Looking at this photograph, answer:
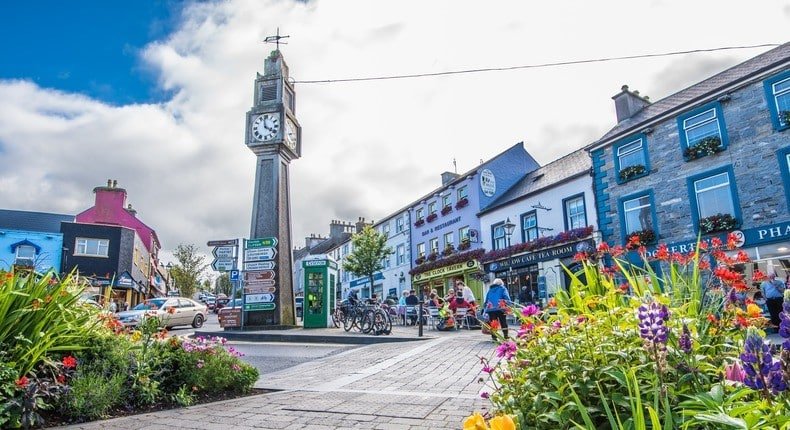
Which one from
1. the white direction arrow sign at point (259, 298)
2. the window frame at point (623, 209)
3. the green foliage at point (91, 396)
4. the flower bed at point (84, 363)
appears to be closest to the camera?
the flower bed at point (84, 363)

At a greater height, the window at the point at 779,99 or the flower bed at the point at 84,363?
the window at the point at 779,99

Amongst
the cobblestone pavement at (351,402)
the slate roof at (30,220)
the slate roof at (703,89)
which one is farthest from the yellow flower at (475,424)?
the slate roof at (30,220)

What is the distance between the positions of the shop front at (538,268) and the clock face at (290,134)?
11805 millimetres

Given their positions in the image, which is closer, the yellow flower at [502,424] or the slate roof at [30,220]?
the yellow flower at [502,424]

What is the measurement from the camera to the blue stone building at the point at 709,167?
46.5ft

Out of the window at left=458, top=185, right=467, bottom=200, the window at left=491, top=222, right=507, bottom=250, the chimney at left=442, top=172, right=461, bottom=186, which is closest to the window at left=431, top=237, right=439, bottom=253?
the window at left=458, top=185, right=467, bottom=200

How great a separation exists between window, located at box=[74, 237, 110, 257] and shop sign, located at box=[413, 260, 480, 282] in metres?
21.9

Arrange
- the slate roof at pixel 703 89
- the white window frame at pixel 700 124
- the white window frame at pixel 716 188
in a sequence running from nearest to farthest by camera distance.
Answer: the white window frame at pixel 716 188 → the slate roof at pixel 703 89 → the white window frame at pixel 700 124

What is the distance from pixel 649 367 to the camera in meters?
2.38

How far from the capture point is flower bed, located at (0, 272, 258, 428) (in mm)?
3824

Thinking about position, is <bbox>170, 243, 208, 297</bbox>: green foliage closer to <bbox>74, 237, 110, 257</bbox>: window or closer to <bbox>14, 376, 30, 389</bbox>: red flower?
<bbox>74, 237, 110, 257</bbox>: window

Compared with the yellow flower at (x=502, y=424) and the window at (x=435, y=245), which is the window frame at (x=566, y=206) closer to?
the window at (x=435, y=245)

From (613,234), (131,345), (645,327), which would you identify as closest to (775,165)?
(613,234)

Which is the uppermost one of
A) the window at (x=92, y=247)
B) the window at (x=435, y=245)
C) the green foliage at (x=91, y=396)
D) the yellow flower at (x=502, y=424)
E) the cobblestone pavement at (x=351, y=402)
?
the window at (x=92, y=247)
